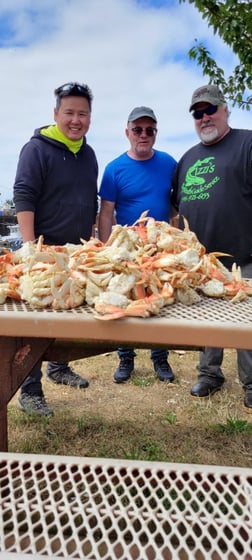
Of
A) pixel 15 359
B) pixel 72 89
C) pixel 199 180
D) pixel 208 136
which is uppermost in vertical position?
pixel 72 89

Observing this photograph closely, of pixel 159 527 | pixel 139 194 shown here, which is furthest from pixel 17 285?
pixel 139 194

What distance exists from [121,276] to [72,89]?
6.42 feet

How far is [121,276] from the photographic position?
1737 mm

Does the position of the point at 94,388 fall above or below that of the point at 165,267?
below

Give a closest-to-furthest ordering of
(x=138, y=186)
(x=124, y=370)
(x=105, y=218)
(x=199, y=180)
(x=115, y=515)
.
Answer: (x=115, y=515), (x=199, y=180), (x=138, y=186), (x=105, y=218), (x=124, y=370)

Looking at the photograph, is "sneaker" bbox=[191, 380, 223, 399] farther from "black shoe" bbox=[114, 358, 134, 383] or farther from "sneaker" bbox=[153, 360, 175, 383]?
"black shoe" bbox=[114, 358, 134, 383]

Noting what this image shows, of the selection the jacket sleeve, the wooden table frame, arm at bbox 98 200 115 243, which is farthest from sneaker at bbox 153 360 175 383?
the wooden table frame

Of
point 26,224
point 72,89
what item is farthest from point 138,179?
point 26,224

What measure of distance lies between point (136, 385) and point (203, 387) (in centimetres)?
57

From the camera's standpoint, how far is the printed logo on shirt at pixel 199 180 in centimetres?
332

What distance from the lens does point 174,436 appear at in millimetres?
2986

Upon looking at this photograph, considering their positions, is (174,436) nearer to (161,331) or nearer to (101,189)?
(161,331)

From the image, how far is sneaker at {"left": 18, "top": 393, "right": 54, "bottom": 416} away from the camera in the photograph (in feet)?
10.7

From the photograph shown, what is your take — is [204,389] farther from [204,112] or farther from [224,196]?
[204,112]
